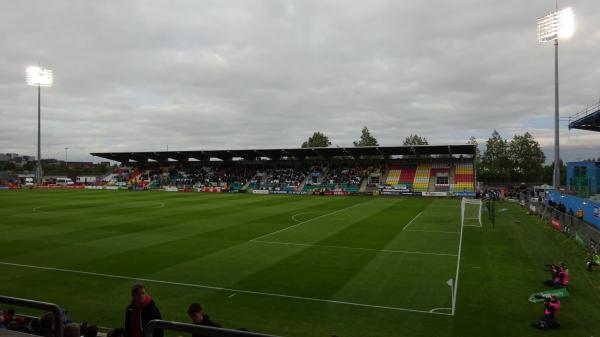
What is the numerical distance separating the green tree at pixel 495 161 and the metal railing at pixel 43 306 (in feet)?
346

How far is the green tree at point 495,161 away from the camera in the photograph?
97.7 metres

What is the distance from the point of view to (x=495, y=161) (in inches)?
3957

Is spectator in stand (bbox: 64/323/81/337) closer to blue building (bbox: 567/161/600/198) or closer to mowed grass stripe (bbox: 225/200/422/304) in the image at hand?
mowed grass stripe (bbox: 225/200/422/304)

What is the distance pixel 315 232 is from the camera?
2677 centimetres

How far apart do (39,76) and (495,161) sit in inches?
3853

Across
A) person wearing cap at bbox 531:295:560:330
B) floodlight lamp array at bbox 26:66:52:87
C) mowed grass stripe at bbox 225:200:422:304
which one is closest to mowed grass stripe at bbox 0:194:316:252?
mowed grass stripe at bbox 225:200:422:304

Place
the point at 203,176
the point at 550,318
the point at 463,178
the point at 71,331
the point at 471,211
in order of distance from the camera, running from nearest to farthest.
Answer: the point at 71,331, the point at 550,318, the point at 471,211, the point at 463,178, the point at 203,176

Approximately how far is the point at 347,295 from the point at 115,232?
1794 cm

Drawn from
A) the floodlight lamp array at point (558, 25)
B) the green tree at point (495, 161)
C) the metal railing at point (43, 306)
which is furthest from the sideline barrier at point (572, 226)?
the green tree at point (495, 161)

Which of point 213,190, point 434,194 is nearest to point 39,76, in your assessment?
point 213,190

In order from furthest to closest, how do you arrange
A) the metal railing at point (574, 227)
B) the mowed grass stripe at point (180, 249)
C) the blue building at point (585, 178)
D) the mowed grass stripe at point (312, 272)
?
the blue building at point (585, 178) → the metal railing at point (574, 227) → the mowed grass stripe at point (180, 249) → the mowed grass stripe at point (312, 272)

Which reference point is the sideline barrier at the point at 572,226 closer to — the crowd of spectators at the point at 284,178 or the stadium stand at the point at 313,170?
the stadium stand at the point at 313,170

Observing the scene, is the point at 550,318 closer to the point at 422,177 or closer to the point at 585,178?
the point at 585,178

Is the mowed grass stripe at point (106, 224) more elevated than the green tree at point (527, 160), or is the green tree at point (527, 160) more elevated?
the green tree at point (527, 160)
